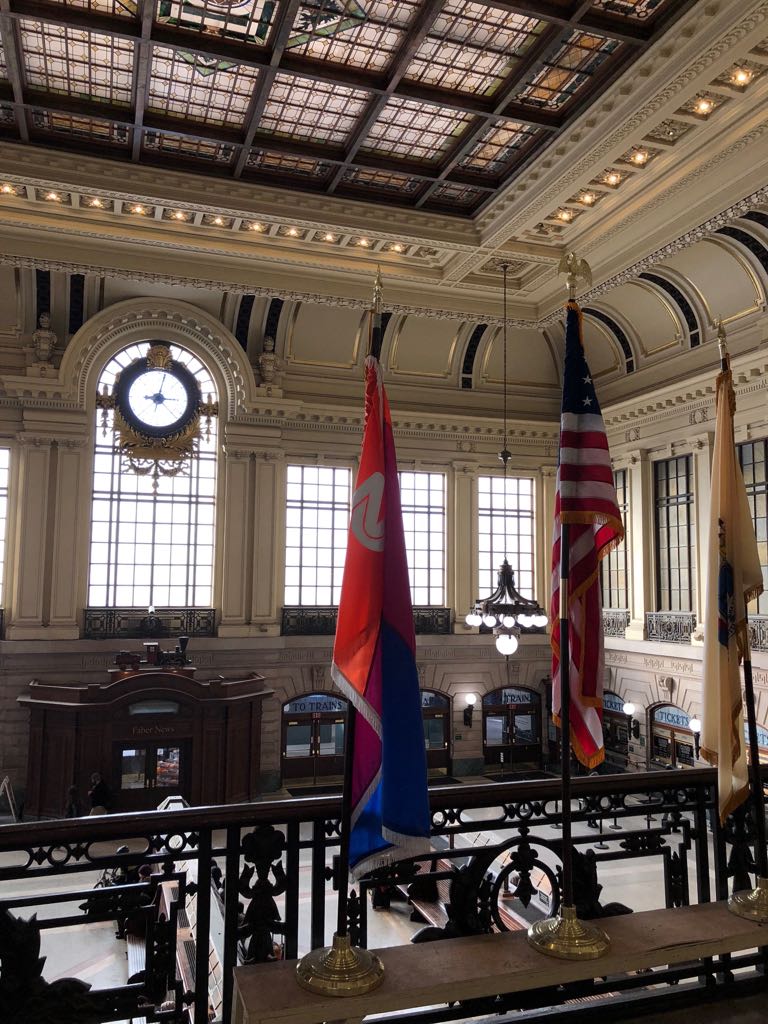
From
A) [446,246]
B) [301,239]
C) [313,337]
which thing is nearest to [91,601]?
[313,337]

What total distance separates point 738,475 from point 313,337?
13004mm

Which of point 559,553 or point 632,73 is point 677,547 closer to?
point 632,73

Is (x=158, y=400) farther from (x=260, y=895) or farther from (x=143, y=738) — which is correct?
(x=260, y=895)

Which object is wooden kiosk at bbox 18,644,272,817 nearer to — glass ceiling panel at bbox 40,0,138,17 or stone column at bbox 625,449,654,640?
stone column at bbox 625,449,654,640

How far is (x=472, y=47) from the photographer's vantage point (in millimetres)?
7441

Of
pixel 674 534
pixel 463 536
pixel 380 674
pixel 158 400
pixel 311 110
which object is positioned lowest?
pixel 380 674

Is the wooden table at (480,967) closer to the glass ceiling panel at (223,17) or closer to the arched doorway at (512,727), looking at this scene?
the glass ceiling panel at (223,17)

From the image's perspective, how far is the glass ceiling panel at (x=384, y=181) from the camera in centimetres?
976

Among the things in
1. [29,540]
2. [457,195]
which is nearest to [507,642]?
[457,195]

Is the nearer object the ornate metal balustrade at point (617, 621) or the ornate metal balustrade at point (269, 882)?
the ornate metal balustrade at point (269, 882)

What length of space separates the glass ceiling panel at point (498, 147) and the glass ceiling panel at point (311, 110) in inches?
58.9

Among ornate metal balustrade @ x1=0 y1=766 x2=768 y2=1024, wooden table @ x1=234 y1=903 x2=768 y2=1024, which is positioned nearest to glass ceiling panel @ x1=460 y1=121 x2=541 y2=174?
ornate metal balustrade @ x1=0 y1=766 x2=768 y2=1024

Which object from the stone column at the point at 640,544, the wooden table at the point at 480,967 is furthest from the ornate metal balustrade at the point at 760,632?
the wooden table at the point at 480,967

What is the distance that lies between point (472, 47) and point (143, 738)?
11625 mm
